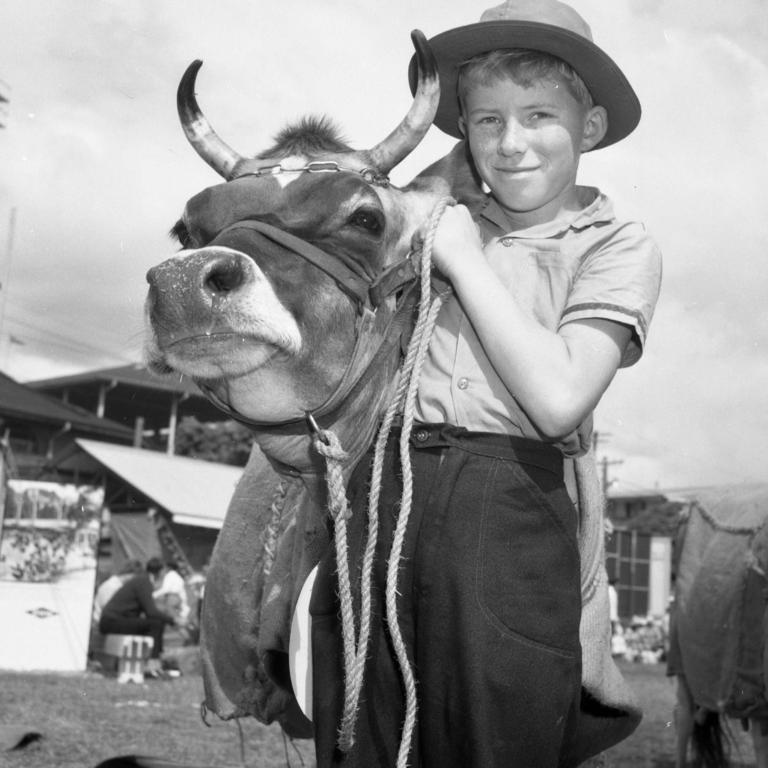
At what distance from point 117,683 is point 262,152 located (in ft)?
39.1

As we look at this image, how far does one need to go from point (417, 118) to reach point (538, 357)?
2.84 feet

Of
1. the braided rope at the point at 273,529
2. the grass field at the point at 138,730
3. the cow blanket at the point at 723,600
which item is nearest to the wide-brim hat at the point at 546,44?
the braided rope at the point at 273,529

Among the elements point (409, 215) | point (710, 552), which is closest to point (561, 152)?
point (409, 215)

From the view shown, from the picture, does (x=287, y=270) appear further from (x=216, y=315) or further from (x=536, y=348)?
(x=536, y=348)

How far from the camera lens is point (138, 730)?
29.2 feet

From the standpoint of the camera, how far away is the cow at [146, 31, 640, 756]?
2.09 meters

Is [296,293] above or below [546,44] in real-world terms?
below

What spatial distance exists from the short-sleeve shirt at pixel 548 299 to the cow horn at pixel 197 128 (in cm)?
78

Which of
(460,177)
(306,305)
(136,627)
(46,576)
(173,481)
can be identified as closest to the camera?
(306,305)

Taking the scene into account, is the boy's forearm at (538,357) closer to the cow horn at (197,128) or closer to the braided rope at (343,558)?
the braided rope at (343,558)

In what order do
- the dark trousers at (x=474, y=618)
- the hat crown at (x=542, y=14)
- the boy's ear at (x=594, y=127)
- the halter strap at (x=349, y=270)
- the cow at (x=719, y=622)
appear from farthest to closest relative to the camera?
1. the cow at (x=719, y=622)
2. the boy's ear at (x=594, y=127)
3. the hat crown at (x=542, y=14)
4. the halter strap at (x=349, y=270)
5. the dark trousers at (x=474, y=618)

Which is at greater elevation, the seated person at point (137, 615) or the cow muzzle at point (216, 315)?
the cow muzzle at point (216, 315)

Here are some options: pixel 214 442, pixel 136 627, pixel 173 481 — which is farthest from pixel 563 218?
pixel 214 442

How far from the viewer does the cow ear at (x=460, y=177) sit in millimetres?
2668
